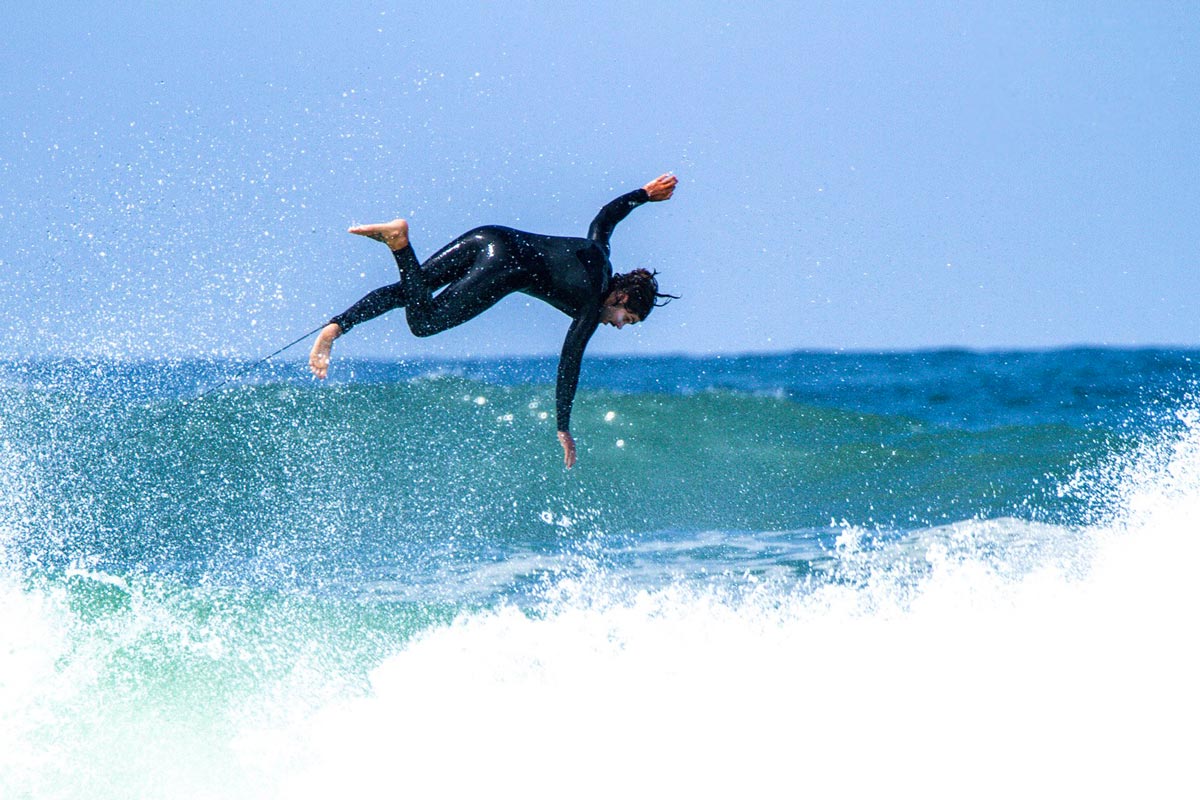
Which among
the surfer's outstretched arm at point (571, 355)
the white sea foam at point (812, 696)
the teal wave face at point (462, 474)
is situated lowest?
the white sea foam at point (812, 696)

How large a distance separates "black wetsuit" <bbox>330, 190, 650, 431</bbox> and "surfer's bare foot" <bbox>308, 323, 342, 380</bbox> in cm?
37

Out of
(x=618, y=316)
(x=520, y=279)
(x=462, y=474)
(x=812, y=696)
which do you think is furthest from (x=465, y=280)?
(x=462, y=474)

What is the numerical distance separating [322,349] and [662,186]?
6.71 feet

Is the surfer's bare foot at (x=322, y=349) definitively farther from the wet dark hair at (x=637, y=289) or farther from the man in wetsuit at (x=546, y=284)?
the wet dark hair at (x=637, y=289)

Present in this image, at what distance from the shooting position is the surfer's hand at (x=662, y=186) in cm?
606

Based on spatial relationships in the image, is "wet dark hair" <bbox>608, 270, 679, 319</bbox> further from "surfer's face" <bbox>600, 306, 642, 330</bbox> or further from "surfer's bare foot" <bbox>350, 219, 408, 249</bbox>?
"surfer's bare foot" <bbox>350, 219, 408, 249</bbox>

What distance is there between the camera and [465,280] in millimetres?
5617

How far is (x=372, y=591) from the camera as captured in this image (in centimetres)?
739

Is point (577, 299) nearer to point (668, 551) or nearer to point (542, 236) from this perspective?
point (542, 236)

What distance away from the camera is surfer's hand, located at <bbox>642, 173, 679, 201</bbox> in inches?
239

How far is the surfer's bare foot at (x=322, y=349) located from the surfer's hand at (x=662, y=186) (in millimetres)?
1854

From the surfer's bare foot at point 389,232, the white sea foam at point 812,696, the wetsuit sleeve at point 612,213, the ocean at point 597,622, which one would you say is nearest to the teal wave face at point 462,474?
the ocean at point 597,622

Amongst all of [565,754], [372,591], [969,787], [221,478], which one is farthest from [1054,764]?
[221,478]

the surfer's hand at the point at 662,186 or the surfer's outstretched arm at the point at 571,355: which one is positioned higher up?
the surfer's hand at the point at 662,186
